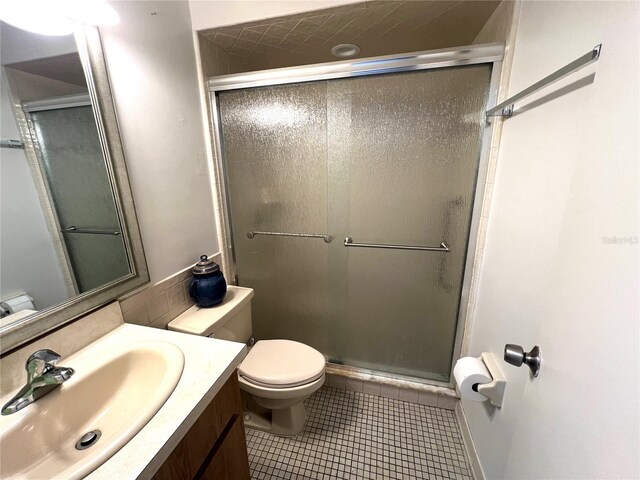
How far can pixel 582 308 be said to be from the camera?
0.45 meters

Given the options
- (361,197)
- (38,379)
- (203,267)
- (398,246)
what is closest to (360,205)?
(361,197)

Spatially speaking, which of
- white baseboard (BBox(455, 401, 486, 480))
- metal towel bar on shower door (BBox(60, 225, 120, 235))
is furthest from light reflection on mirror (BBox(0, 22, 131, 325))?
white baseboard (BBox(455, 401, 486, 480))

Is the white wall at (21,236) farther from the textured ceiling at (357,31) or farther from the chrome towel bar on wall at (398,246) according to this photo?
the chrome towel bar on wall at (398,246)

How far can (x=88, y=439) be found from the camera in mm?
671

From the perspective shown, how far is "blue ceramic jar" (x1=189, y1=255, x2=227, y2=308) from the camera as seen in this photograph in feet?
4.14

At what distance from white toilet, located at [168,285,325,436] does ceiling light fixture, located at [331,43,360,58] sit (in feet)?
5.14

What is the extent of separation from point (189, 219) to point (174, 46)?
2.70 ft

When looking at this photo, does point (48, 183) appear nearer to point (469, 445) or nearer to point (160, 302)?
point (160, 302)

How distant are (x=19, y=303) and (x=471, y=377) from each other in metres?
1.53

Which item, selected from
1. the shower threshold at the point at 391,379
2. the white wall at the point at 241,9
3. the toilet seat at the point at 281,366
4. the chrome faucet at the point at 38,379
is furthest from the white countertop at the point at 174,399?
the white wall at the point at 241,9

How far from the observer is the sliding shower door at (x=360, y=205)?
1.26 m

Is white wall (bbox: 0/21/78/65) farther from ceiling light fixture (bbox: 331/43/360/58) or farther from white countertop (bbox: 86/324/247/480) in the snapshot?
ceiling light fixture (bbox: 331/43/360/58)

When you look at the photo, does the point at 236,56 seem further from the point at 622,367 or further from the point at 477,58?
the point at 622,367

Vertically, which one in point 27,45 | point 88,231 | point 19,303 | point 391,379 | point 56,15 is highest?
point 56,15
